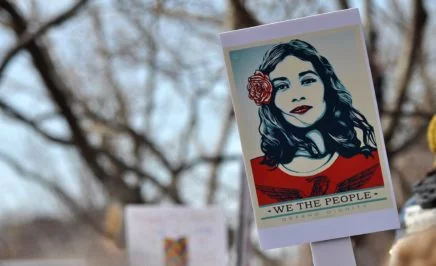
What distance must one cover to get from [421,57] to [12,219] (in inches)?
494

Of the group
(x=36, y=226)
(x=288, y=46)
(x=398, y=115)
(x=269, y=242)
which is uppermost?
(x=36, y=226)

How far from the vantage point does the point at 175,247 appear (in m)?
5.01

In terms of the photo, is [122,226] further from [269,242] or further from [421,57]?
[269,242]

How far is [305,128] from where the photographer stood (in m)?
2.31

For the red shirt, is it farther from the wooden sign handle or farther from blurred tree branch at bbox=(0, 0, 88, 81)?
blurred tree branch at bbox=(0, 0, 88, 81)

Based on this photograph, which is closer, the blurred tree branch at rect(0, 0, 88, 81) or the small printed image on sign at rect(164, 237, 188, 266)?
the small printed image on sign at rect(164, 237, 188, 266)

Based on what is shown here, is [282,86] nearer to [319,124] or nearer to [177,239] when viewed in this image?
[319,124]

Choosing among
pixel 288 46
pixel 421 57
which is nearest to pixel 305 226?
pixel 288 46

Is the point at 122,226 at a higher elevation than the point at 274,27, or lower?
higher

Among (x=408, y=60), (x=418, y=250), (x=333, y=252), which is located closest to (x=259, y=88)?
(x=333, y=252)

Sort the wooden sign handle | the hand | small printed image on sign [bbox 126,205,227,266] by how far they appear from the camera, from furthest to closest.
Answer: small printed image on sign [bbox 126,205,227,266] → the wooden sign handle → the hand

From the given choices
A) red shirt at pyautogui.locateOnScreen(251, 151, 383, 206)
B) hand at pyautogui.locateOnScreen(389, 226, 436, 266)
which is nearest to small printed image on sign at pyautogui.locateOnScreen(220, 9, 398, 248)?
red shirt at pyautogui.locateOnScreen(251, 151, 383, 206)

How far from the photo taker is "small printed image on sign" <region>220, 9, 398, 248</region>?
228cm

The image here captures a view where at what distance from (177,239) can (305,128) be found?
9.21 ft
